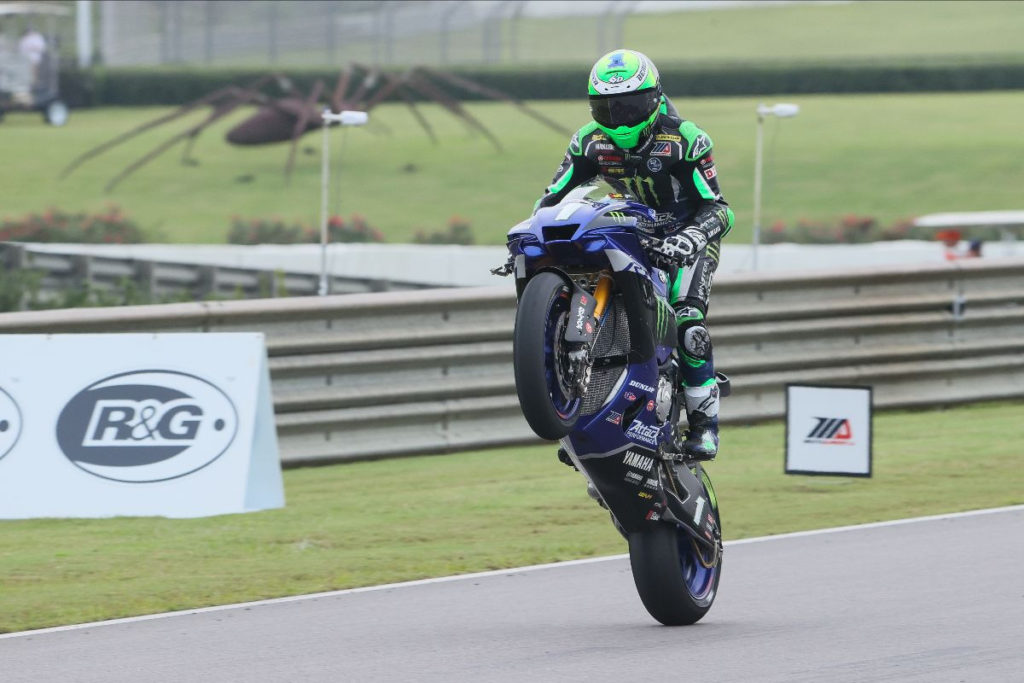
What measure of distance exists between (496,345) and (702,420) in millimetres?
5413

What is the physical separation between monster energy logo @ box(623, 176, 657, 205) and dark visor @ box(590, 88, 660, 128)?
1.07 ft

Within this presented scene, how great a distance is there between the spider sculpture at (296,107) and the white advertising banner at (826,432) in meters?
27.6

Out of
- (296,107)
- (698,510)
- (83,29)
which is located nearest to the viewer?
(698,510)

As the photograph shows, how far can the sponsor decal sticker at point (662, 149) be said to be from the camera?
23.8ft

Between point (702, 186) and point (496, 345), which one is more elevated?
point (702, 186)

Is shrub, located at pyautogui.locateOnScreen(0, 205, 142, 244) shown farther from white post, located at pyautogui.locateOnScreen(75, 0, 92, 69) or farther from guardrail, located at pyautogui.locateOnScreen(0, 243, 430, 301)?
white post, located at pyautogui.locateOnScreen(75, 0, 92, 69)

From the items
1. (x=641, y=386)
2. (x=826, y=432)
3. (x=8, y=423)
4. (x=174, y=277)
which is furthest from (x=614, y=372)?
(x=174, y=277)

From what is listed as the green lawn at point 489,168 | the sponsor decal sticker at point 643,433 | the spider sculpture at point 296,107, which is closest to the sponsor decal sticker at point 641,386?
the sponsor decal sticker at point 643,433

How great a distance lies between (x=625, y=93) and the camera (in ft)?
23.1

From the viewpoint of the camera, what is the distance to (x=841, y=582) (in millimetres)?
8242

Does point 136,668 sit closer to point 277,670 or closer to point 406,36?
point 277,670

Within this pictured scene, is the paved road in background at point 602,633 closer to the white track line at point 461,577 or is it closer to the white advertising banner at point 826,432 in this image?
the white track line at point 461,577

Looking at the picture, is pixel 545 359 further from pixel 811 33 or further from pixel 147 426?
pixel 811 33

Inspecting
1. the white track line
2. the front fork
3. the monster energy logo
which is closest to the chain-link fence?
the white track line
